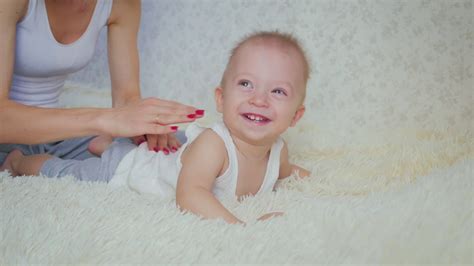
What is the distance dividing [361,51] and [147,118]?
3.40 ft

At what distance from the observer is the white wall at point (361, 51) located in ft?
6.31

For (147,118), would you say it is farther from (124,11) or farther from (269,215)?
(124,11)

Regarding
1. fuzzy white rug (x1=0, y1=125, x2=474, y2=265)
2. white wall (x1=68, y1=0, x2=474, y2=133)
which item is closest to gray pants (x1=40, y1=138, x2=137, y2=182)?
fuzzy white rug (x1=0, y1=125, x2=474, y2=265)

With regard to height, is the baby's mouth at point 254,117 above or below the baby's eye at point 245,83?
below

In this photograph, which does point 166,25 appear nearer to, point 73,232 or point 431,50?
point 431,50

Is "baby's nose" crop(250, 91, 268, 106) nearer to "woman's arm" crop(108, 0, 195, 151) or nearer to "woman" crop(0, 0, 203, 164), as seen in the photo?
"woman" crop(0, 0, 203, 164)

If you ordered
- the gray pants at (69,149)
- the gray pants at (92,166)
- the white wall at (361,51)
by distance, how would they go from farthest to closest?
the white wall at (361,51), the gray pants at (69,149), the gray pants at (92,166)

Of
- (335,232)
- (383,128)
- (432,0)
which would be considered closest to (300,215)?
(335,232)

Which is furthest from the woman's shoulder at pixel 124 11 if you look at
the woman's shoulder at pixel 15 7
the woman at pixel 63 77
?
the woman's shoulder at pixel 15 7

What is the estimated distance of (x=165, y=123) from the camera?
47.6 inches

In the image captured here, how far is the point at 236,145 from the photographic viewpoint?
130 centimetres

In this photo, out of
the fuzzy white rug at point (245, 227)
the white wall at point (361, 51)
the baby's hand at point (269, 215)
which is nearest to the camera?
the fuzzy white rug at point (245, 227)

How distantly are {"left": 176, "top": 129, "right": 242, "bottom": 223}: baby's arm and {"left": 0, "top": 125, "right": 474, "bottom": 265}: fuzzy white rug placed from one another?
0.04 metres

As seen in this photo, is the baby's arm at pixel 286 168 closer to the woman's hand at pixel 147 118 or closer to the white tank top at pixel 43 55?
the woman's hand at pixel 147 118
